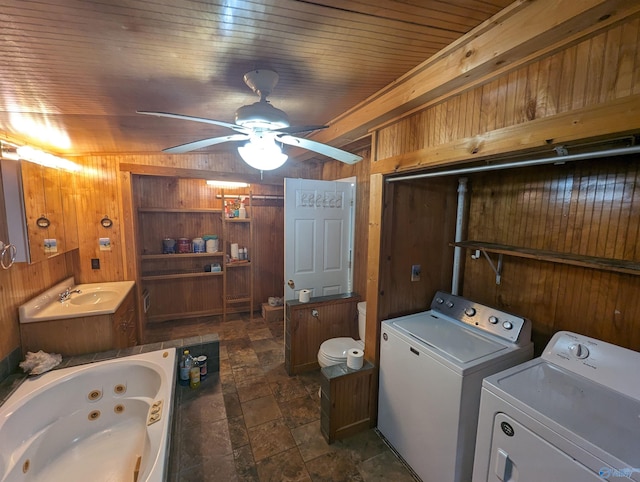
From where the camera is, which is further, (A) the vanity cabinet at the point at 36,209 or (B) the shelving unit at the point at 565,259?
(A) the vanity cabinet at the point at 36,209

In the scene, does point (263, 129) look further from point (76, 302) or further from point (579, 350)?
point (76, 302)

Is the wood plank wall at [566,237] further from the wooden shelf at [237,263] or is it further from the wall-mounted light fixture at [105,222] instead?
the wall-mounted light fixture at [105,222]

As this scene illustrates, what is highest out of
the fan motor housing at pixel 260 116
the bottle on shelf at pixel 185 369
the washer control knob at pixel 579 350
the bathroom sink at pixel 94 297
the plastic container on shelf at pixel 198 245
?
the fan motor housing at pixel 260 116

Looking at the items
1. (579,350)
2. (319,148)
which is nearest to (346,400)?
(579,350)

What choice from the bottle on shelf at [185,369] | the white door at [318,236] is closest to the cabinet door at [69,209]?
the bottle on shelf at [185,369]

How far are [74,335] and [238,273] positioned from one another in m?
2.29

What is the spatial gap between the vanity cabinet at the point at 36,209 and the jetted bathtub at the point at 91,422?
970 mm

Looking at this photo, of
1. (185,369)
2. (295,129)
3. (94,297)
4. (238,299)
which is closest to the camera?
(295,129)

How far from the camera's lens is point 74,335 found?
7.68ft

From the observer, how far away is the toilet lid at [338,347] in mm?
2457

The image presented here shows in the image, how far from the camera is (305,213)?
9.75 ft

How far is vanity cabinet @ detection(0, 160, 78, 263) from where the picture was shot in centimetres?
201

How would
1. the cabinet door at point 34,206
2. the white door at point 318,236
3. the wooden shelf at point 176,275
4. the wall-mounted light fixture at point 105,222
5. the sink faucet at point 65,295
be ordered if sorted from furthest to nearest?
the wooden shelf at point 176,275
the wall-mounted light fixture at point 105,222
the white door at point 318,236
the sink faucet at point 65,295
the cabinet door at point 34,206

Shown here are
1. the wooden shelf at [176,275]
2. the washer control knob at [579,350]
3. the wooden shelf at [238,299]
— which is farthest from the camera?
the wooden shelf at [238,299]
